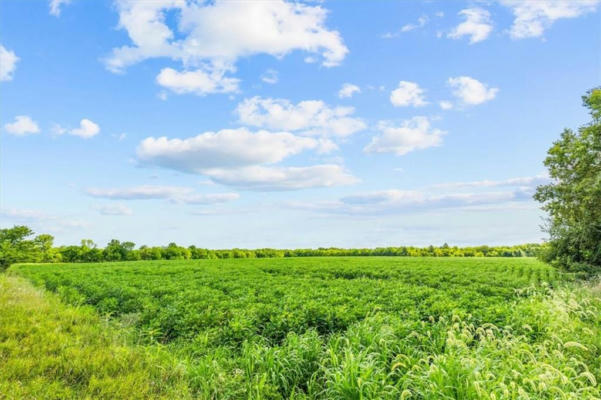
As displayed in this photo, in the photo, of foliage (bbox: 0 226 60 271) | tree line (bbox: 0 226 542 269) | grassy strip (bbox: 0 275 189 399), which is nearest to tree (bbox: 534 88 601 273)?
tree line (bbox: 0 226 542 269)

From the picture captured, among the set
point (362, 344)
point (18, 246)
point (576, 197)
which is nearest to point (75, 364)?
point (362, 344)

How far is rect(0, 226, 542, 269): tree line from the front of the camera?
25441 millimetres

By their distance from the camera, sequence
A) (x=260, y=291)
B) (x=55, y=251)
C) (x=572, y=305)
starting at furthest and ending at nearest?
(x=55, y=251) < (x=260, y=291) < (x=572, y=305)

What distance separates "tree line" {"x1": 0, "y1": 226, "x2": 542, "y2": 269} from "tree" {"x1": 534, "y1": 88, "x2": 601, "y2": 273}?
1946mm

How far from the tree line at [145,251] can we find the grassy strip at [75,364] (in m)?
20.1

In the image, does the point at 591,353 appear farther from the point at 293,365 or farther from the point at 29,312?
the point at 29,312

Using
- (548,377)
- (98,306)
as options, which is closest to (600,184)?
(548,377)

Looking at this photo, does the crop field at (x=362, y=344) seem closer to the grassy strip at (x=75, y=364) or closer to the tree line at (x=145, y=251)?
the grassy strip at (x=75, y=364)

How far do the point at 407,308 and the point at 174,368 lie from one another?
20.2ft

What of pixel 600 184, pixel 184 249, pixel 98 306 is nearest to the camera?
pixel 98 306

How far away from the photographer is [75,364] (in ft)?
18.9

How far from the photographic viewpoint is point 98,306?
11242mm

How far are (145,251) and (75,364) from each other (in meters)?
58.9

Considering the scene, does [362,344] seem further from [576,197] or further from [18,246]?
[18,246]
